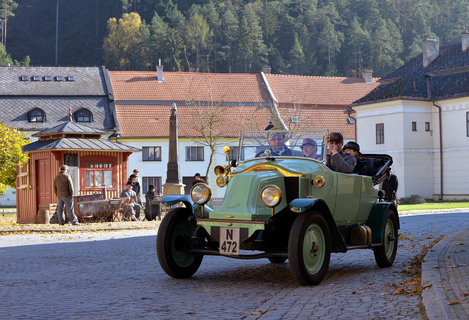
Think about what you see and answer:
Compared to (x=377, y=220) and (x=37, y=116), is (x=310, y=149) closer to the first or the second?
(x=377, y=220)

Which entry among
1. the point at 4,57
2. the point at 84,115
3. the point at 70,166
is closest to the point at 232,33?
the point at 4,57

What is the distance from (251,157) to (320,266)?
1.81 metres

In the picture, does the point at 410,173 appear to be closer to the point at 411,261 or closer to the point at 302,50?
the point at 411,261

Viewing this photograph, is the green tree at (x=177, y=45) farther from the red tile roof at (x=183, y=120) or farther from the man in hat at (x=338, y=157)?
the man in hat at (x=338, y=157)

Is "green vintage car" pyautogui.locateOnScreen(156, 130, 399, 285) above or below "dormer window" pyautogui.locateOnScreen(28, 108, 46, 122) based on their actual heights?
below

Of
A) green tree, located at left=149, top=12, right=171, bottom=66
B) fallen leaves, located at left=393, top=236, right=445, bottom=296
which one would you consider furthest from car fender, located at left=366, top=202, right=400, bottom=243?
green tree, located at left=149, top=12, right=171, bottom=66

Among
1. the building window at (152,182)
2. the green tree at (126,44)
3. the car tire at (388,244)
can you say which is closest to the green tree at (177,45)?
the green tree at (126,44)

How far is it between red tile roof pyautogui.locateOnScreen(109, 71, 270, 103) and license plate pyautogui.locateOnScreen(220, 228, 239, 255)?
173 feet

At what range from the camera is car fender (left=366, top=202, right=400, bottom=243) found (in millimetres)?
10055

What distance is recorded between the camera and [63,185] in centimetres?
2234

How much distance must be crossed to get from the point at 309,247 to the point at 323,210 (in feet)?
1.75

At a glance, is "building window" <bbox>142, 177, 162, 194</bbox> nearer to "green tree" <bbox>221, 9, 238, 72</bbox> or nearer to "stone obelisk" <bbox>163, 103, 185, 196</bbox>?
"stone obelisk" <bbox>163, 103, 185, 196</bbox>

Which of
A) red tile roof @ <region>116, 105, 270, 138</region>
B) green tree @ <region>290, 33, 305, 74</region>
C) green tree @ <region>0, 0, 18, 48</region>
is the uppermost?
green tree @ <region>0, 0, 18, 48</region>

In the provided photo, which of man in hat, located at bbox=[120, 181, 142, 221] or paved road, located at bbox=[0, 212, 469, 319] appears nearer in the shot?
paved road, located at bbox=[0, 212, 469, 319]
